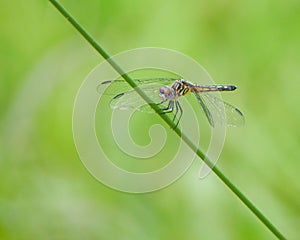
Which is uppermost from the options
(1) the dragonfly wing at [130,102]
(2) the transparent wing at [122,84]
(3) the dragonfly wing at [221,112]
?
(2) the transparent wing at [122,84]

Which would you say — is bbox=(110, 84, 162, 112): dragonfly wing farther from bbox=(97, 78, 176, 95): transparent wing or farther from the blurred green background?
the blurred green background

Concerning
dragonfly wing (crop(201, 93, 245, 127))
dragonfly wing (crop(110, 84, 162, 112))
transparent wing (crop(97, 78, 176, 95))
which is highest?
transparent wing (crop(97, 78, 176, 95))

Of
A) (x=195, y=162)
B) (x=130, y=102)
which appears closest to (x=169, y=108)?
(x=130, y=102)

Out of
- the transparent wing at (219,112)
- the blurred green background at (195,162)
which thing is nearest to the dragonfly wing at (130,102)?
the transparent wing at (219,112)

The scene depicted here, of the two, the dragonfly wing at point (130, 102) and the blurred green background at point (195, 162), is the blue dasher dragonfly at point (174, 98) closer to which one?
the dragonfly wing at point (130, 102)

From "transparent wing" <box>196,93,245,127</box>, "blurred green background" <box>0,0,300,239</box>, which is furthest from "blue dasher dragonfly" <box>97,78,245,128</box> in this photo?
"blurred green background" <box>0,0,300,239</box>

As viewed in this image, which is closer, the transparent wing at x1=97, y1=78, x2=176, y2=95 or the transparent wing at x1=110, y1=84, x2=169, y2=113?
the transparent wing at x1=110, y1=84, x2=169, y2=113
